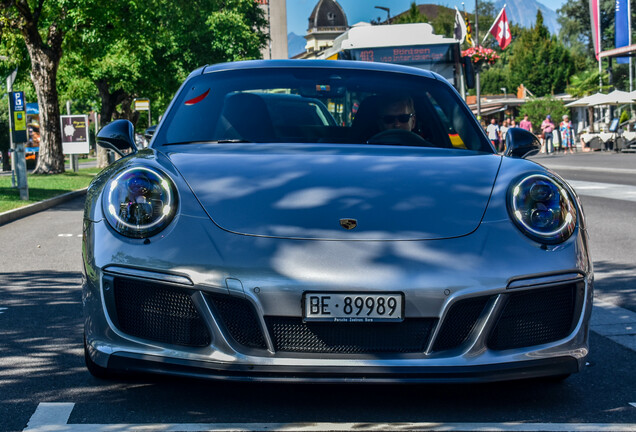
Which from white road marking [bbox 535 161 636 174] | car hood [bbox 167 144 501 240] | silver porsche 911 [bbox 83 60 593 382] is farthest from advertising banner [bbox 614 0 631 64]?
silver porsche 911 [bbox 83 60 593 382]

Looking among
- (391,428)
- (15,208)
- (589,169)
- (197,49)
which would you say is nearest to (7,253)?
(15,208)

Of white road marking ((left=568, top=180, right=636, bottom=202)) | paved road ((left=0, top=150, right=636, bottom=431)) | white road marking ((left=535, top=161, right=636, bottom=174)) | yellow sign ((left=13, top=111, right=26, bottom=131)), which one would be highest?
yellow sign ((left=13, top=111, right=26, bottom=131))

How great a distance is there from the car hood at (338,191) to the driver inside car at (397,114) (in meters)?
0.60

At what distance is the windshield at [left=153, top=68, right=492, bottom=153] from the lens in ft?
14.6

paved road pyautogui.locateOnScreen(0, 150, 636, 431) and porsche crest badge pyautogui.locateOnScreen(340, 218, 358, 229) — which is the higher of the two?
porsche crest badge pyautogui.locateOnScreen(340, 218, 358, 229)

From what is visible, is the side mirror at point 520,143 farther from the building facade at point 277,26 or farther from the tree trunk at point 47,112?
the building facade at point 277,26

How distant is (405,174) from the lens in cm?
369

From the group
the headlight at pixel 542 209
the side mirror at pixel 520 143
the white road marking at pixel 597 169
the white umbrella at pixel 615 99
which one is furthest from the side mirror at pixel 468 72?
the white umbrella at pixel 615 99

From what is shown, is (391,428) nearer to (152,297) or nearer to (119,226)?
(152,297)

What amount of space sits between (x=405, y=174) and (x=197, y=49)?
36.7 metres

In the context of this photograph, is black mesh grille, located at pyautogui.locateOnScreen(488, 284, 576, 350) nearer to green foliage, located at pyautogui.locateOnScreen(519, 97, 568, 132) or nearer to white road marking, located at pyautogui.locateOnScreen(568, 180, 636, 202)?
white road marking, located at pyautogui.locateOnScreen(568, 180, 636, 202)

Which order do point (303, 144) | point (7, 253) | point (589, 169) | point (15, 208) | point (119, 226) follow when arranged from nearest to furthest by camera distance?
point (119, 226) < point (303, 144) < point (7, 253) < point (15, 208) < point (589, 169)

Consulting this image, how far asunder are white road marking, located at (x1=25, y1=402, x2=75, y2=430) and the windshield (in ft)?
4.53

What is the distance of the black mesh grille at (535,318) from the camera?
3275mm
